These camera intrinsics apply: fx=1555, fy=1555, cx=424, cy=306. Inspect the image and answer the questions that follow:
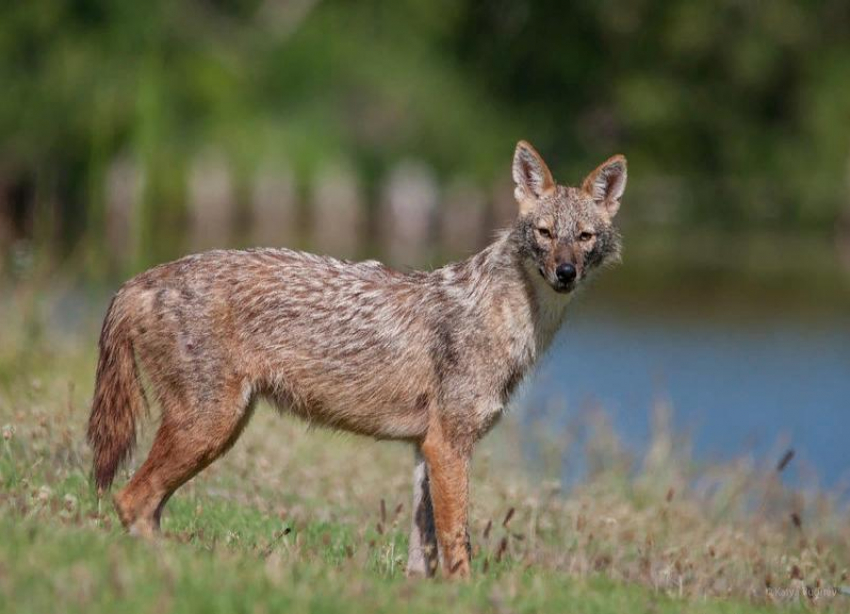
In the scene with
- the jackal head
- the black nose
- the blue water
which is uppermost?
the jackal head

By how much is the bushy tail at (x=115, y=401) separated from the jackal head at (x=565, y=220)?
2.28 m

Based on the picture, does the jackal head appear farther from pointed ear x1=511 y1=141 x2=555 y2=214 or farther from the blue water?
the blue water

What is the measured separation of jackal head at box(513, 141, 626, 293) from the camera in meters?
8.64

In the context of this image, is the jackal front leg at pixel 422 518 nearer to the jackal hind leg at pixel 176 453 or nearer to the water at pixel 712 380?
the jackal hind leg at pixel 176 453

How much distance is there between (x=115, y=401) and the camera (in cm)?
848

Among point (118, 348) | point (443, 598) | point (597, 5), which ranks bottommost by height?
point (443, 598)

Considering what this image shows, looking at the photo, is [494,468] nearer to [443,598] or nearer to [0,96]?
[443,598]

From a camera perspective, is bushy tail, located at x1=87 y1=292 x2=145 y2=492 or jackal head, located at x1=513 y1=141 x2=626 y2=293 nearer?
bushy tail, located at x1=87 y1=292 x2=145 y2=492

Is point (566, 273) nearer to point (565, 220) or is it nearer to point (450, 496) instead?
point (565, 220)

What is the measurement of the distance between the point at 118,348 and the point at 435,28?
35262 mm

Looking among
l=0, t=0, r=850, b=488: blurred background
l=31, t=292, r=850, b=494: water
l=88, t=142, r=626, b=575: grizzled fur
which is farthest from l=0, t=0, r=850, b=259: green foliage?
l=88, t=142, r=626, b=575: grizzled fur

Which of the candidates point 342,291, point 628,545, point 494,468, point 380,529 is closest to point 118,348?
point 342,291

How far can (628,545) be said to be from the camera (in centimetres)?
1007

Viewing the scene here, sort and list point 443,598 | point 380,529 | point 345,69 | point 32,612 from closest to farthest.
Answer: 1. point 32,612
2. point 443,598
3. point 380,529
4. point 345,69
